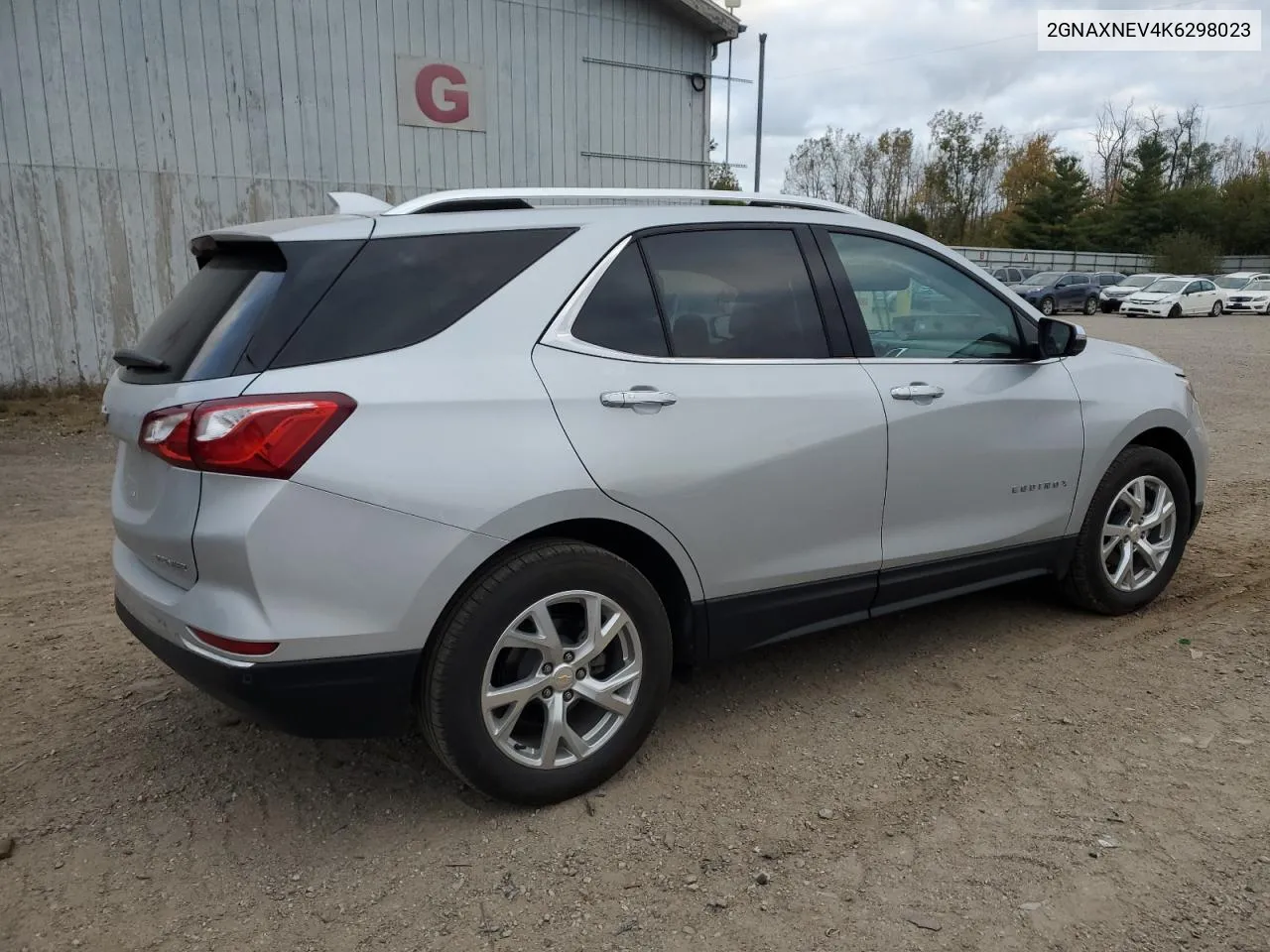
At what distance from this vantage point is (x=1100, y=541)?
435cm

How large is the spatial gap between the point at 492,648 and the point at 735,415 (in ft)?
3.49

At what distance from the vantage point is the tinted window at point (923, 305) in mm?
3691

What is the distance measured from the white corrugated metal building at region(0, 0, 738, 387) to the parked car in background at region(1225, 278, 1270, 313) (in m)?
30.8

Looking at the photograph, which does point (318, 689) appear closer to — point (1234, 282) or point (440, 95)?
point (440, 95)

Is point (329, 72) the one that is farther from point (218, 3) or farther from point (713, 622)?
point (713, 622)

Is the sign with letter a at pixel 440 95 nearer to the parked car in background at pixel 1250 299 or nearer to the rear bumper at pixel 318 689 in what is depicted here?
the rear bumper at pixel 318 689

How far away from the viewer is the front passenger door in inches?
142

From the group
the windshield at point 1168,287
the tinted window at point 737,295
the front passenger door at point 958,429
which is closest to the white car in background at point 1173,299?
the windshield at point 1168,287

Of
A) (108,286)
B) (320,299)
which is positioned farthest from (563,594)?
(108,286)

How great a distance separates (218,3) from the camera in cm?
1063

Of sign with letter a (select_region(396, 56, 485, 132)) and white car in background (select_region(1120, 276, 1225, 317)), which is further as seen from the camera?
white car in background (select_region(1120, 276, 1225, 317))

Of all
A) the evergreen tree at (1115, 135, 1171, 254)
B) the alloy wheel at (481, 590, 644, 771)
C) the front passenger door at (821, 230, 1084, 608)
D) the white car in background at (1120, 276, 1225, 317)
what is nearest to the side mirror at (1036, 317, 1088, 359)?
the front passenger door at (821, 230, 1084, 608)

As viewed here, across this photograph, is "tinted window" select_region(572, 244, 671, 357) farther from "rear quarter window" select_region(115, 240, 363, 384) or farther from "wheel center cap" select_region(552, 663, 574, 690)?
"wheel center cap" select_region(552, 663, 574, 690)

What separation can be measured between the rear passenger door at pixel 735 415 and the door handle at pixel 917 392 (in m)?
0.11
